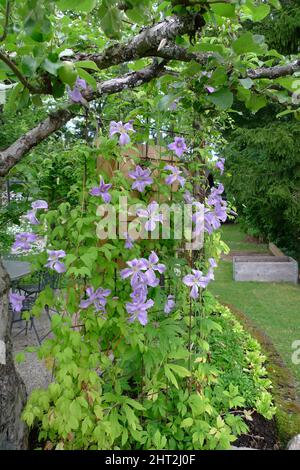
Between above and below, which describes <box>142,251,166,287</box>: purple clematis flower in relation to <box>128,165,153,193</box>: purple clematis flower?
below

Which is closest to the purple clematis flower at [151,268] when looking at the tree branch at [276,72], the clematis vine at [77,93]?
the clematis vine at [77,93]

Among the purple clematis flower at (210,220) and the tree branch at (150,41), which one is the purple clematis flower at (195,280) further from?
the tree branch at (150,41)

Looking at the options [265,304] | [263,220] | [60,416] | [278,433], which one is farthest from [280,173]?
[60,416]

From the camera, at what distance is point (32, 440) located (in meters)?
2.26

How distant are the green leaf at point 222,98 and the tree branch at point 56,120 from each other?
476 millimetres

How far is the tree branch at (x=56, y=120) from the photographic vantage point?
5.56ft

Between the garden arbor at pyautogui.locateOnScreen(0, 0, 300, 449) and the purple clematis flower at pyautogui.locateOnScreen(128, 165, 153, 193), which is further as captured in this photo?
the purple clematis flower at pyautogui.locateOnScreen(128, 165, 153, 193)

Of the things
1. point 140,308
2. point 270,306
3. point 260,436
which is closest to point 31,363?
point 260,436

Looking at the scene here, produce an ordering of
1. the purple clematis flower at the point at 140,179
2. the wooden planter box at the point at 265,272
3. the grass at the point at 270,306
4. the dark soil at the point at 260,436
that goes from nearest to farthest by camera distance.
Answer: the purple clematis flower at the point at 140,179 → the dark soil at the point at 260,436 → the grass at the point at 270,306 → the wooden planter box at the point at 265,272

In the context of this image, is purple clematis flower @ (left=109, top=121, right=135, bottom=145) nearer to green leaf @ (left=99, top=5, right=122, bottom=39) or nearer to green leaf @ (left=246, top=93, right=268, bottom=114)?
green leaf @ (left=246, top=93, right=268, bottom=114)

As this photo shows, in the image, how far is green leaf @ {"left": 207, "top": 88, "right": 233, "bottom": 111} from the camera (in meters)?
1.30

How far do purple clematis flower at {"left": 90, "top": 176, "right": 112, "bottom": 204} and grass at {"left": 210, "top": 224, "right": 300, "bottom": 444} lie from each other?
258cm

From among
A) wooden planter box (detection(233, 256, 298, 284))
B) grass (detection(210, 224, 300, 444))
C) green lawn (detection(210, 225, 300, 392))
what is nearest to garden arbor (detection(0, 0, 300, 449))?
grass (detection(210, 224, 300, 444))

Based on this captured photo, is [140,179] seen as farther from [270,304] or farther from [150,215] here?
[270,304]
